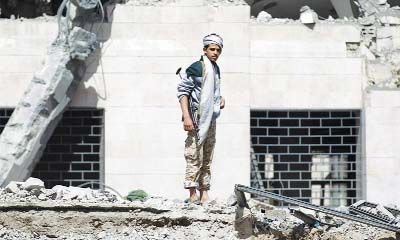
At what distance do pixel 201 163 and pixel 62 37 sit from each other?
792cm

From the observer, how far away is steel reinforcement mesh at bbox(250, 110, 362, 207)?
68.7 ft

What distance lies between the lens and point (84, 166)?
67.6 ft

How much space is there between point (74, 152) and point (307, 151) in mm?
4133

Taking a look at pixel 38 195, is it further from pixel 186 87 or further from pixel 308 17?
pixel 308 17

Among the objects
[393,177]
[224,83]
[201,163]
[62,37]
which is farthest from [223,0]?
[201,163]

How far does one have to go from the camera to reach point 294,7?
81.9ft

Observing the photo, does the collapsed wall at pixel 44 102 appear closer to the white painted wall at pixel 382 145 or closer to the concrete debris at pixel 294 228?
the white painted wall at pixel 382 145

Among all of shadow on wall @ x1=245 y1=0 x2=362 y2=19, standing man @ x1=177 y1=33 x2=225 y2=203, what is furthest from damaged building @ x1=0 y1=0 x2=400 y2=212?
standing man @ x1=177 y1=33 x2=225 y2=203

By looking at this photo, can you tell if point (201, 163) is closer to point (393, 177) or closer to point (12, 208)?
point (12, 208)

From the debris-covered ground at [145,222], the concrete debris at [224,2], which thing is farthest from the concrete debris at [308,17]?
the debris-covered ground at [145,222]

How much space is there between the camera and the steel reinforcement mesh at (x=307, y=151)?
20938 mm

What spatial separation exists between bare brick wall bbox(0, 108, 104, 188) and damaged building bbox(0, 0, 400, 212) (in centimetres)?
2

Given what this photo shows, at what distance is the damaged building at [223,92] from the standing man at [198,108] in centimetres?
747

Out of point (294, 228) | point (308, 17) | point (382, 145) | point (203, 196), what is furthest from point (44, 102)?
point (294, 228)
